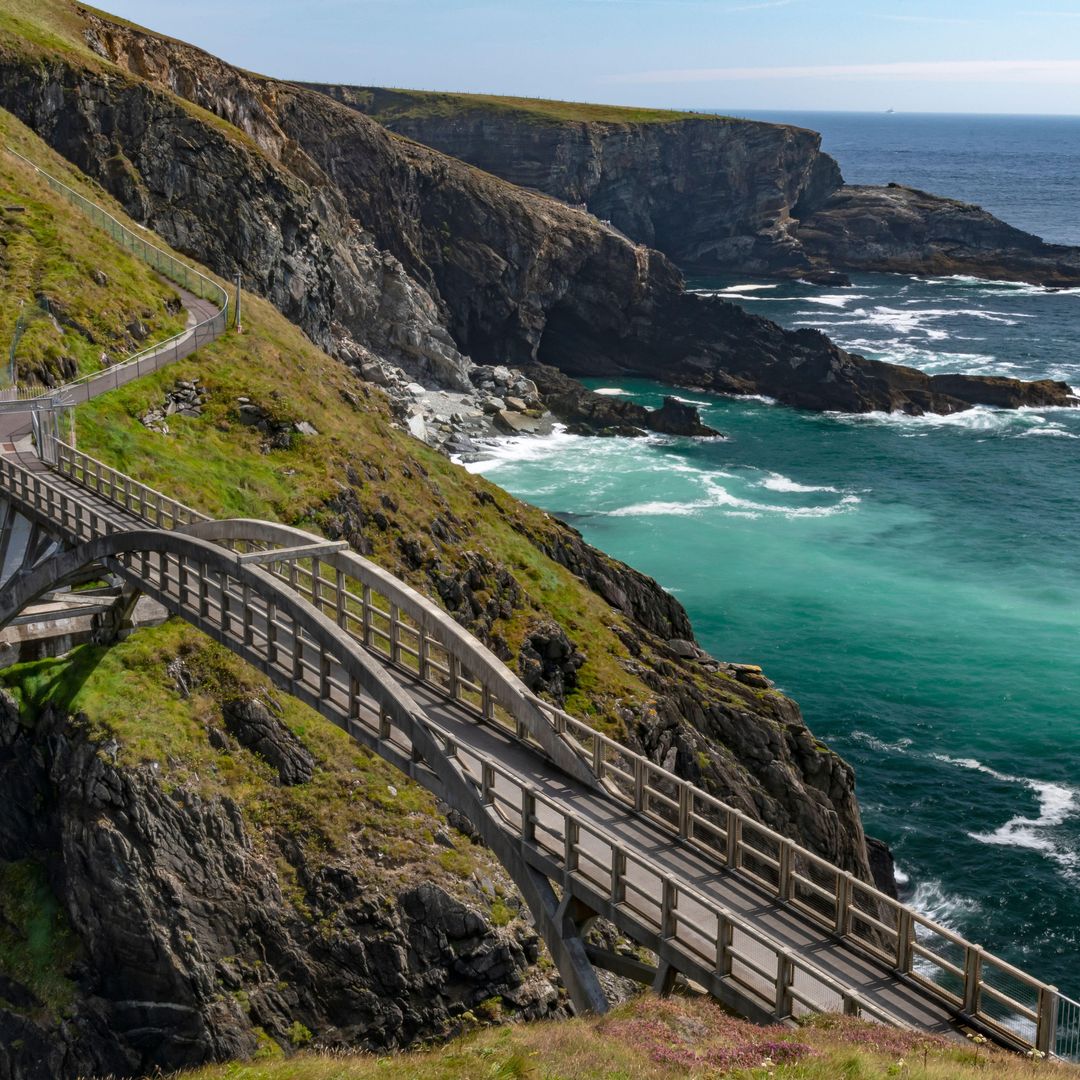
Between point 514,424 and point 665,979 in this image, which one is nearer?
point 665,979

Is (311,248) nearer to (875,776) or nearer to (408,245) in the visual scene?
(408,245)

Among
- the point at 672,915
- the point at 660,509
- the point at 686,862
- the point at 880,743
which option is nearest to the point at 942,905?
the point at 880,743

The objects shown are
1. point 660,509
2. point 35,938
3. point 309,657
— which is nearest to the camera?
point 35,938

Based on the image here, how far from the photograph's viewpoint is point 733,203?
188m

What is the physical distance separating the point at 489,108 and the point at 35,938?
164 m

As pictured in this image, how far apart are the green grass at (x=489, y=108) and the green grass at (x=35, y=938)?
6224 inches

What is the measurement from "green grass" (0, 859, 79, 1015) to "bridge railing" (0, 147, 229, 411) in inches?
790

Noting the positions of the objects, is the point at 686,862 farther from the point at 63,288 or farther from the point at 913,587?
the point at 913,587

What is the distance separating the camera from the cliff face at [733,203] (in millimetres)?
175625

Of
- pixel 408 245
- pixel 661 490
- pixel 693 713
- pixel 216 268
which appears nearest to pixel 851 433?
pixel 661 490

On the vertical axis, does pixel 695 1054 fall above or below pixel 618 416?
above

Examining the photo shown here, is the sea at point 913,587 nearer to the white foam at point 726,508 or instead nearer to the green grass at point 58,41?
the white foam at point 726,508

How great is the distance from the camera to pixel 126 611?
3359 centimetres

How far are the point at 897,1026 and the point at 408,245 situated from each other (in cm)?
11119
